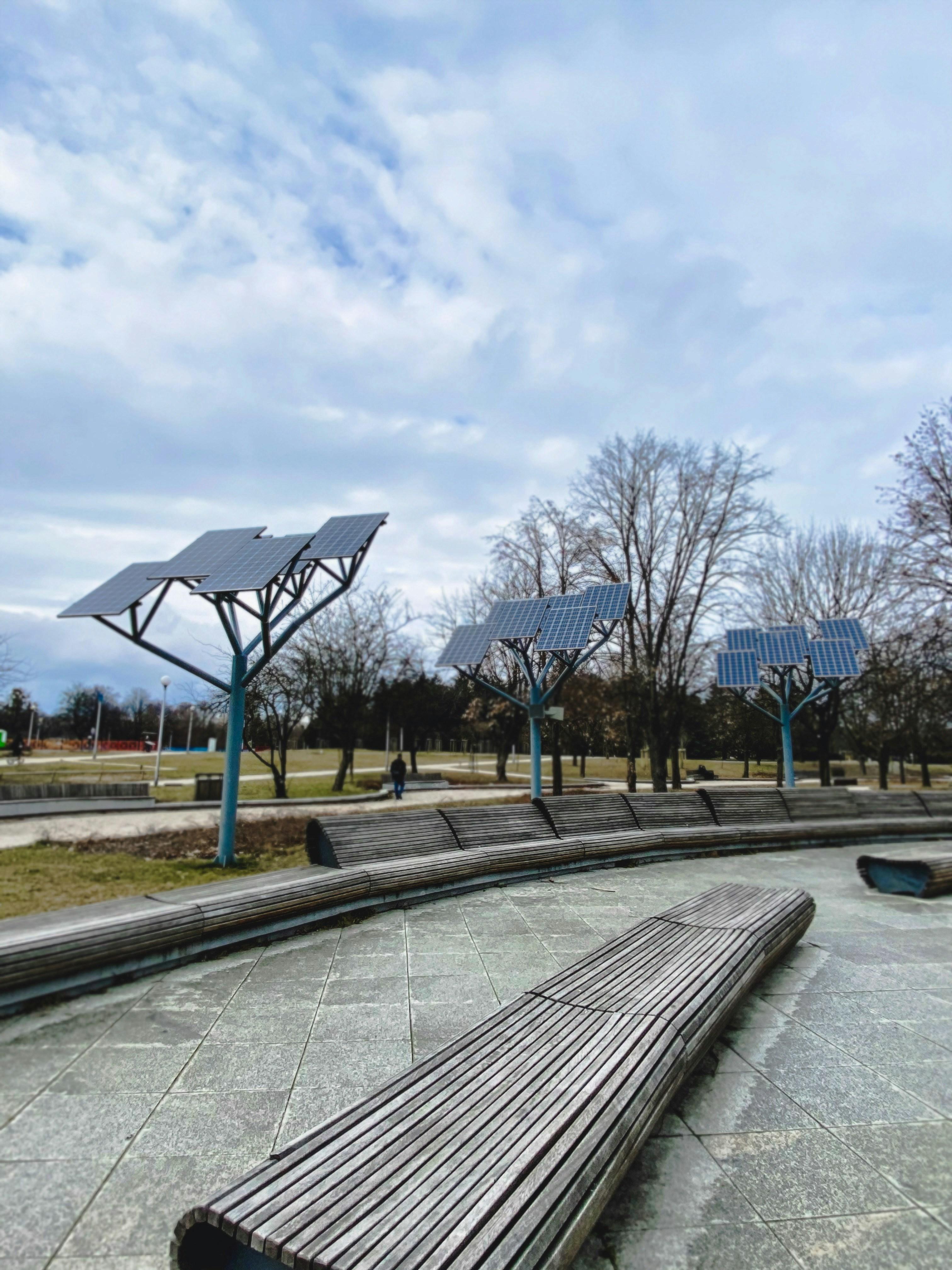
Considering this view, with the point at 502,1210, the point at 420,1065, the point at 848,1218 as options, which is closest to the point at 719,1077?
the point at 848,1218

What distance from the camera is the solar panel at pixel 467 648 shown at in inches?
661

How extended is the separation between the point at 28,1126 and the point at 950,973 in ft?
17.5

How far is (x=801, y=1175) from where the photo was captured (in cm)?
264

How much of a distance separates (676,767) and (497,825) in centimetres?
1557

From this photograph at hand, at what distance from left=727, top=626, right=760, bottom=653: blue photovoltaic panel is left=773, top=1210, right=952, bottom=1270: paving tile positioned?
57.3ft

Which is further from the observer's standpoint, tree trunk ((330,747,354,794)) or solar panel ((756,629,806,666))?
tree trunk ((330,747,354,794))

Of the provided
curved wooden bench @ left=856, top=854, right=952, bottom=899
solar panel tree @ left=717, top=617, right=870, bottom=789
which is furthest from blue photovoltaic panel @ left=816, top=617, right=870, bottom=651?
curved wooden bench @ left=856, top=854, right=952, bottom=899

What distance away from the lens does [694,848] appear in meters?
10.5

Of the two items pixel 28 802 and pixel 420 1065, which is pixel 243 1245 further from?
pixel 28 802

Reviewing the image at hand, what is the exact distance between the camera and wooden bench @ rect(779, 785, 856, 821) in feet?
40.3

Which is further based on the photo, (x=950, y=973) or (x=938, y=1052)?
(x=950, y=973)

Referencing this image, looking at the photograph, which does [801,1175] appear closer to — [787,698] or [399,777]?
[787,698]

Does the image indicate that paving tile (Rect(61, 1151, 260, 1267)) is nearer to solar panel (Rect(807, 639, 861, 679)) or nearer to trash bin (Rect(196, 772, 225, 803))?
solar panel (Rect(807, 639, 861, 679))

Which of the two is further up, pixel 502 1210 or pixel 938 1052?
pixel 502 1210
